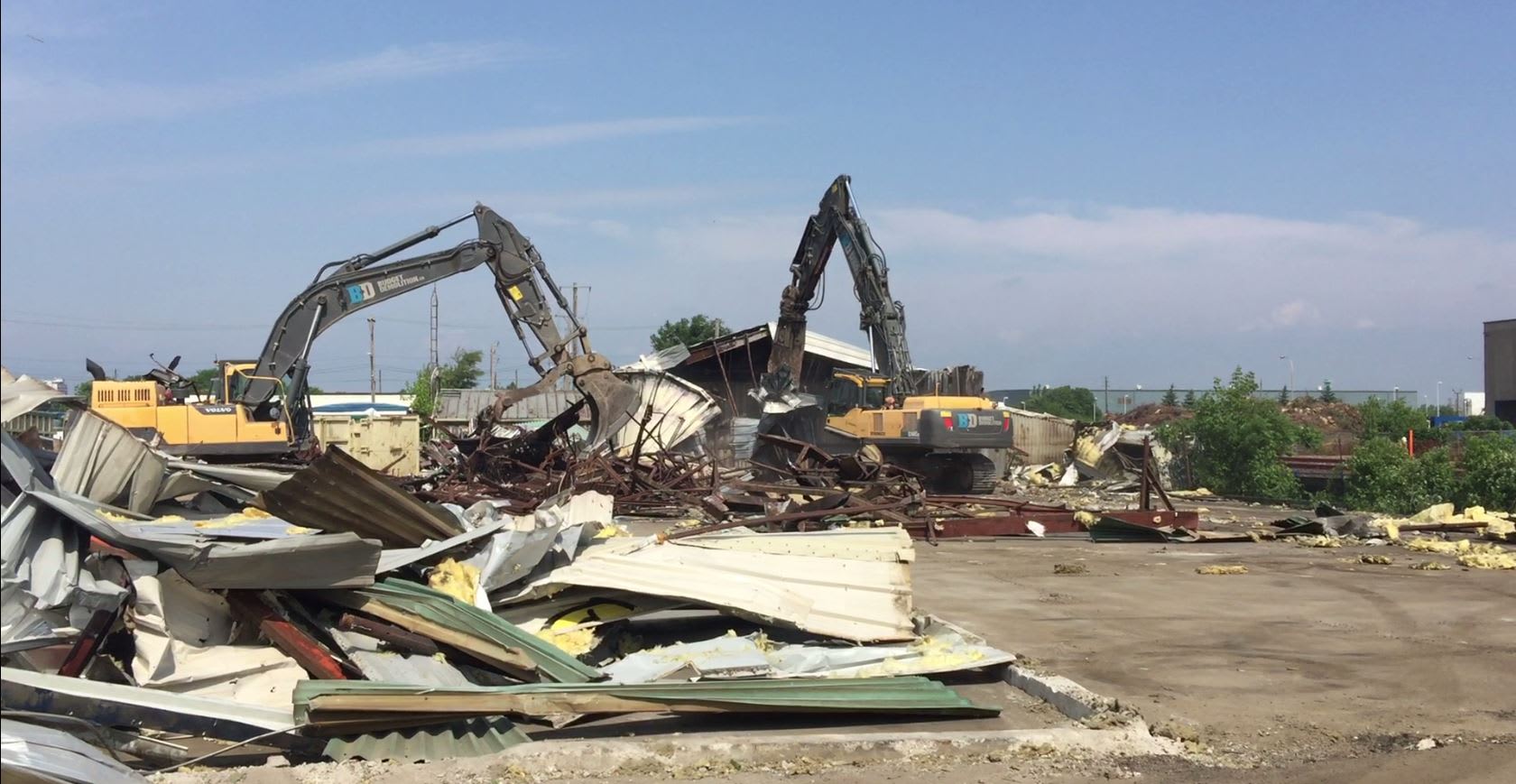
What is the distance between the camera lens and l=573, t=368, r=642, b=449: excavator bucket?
883 inches

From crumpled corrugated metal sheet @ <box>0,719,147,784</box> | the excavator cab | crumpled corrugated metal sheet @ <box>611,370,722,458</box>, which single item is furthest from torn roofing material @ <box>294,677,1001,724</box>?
crumpled corrugated metal sheet @ <box>611,370,722,458</box>

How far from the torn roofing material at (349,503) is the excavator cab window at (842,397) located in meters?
19.4

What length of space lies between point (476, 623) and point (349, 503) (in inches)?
40.4

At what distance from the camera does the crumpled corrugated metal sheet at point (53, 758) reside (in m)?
4.54

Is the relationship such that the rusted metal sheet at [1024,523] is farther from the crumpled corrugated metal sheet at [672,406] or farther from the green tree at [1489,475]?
the crumpled corrugated metal sheet at [672,406]

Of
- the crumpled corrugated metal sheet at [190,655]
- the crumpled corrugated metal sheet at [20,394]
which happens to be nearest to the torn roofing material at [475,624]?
the crumpled corrugated metal sheet at [190,655]

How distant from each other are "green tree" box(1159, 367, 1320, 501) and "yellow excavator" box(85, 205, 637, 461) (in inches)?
540

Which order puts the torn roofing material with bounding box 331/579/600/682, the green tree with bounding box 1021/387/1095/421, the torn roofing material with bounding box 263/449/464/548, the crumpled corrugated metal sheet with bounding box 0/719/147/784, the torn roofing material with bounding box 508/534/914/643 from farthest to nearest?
the green tree with bounding box 1021/387/1095/421, the torn roofing material with bounding box 508/534/914/643, the torn roofing material with bounding box 331/579/600/682, the torn roofing material with bounding box 263/449/464/548, the crumpled corrugated metal sheet with bounding box 0/719/147/784

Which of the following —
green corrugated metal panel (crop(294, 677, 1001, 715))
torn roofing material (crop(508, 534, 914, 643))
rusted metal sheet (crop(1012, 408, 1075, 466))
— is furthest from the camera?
rusted metal sheet (crop(1012, 408, 1075, 466))

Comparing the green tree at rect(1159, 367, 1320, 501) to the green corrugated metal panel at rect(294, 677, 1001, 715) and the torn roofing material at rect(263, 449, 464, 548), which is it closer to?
the green corrugated metal panel at rect(294, 677, 1001, 715)

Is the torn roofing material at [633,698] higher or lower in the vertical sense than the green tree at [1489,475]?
lower

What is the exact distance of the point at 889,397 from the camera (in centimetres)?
2581

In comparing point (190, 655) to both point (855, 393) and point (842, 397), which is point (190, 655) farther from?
point (842, 397)

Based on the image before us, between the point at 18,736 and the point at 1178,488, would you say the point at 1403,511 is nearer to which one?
the point at 1178,488
